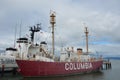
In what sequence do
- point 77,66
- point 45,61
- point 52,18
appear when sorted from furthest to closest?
point 77,66 < point 52,18 < point 45,61

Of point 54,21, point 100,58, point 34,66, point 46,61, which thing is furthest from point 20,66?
point 100,58

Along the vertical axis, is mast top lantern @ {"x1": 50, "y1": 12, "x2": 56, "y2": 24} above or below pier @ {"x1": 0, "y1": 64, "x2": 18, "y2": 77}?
above

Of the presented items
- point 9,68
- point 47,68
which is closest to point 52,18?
point 47,68

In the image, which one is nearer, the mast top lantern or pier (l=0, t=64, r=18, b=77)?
pier (l=0, t=64, r=18, b=77)

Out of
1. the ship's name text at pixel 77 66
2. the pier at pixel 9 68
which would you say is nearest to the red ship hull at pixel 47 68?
the ship's name text at pixel 77 66

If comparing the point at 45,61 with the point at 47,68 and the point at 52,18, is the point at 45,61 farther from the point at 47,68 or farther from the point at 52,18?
the point at 52,18

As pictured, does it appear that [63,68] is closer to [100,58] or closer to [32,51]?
[32,51]

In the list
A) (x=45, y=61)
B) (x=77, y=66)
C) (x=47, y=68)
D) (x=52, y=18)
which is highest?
(x=52, y=18)

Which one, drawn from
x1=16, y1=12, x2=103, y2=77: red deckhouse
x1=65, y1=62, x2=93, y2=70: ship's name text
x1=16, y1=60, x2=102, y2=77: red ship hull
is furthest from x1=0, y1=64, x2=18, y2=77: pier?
x1=65, y1=62, x2=93, y2=70: ship's name text

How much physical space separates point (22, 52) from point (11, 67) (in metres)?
3.55

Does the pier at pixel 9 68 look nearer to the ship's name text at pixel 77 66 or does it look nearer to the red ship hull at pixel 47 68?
the red ship hull at pixel 47 68

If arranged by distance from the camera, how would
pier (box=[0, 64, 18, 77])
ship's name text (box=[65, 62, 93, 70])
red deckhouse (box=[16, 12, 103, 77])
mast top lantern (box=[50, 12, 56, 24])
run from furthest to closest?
1. mast top lantern (box=[50, 12, 56, 24])
2. ship's name text (box=[65, 62, 93, 70])
3. pier (box=[0, 64, 18, 77])
4. red deckhouse (box=[16, 12, 103, 77])

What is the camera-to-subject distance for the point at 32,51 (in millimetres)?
39906

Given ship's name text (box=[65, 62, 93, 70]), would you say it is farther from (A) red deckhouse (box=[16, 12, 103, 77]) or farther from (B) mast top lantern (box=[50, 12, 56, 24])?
(B) mast top lantern (box=[50, 12, 56, 24])
